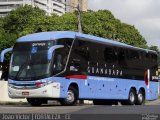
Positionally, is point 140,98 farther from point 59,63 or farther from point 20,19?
point 20,19

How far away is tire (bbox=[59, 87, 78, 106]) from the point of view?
23.1 m

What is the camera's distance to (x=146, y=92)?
101 ft

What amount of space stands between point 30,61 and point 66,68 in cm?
163

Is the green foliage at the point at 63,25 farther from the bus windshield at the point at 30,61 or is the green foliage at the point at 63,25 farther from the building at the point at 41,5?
the building at the point at 41,5

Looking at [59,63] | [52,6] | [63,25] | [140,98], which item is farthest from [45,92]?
[52,6]

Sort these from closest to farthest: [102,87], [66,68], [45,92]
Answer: [45,92], [66,68], [102,87]

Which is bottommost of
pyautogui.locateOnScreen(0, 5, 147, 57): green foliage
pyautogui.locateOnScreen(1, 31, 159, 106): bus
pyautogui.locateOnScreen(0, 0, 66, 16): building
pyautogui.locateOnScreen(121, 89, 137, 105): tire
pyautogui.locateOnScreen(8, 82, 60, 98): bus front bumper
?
pyautogui.locateOnScreen(121, 89, 137, 105): tire

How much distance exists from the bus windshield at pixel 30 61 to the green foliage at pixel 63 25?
51.8m

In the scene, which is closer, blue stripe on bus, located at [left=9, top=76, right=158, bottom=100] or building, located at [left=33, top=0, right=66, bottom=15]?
blue stripe on bus, located at [left=9, top=76, right=158, bottom=100]

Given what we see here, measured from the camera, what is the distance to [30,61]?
73.7ft

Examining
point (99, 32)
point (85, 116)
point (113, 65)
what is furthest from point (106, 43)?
point (99, 32)

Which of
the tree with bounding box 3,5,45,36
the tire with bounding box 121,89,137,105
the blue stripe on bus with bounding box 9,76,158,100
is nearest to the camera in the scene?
the blue stripe on bus with bounding box 9,76,158,100

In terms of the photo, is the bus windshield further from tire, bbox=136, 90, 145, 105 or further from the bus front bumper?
tire, bbox=136, 90, 145, 105

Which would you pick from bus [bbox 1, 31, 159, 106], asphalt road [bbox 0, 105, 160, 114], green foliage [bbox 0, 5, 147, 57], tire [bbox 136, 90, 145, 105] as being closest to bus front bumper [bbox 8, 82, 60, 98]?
bus [bbox 1, 31, 159, 106]
